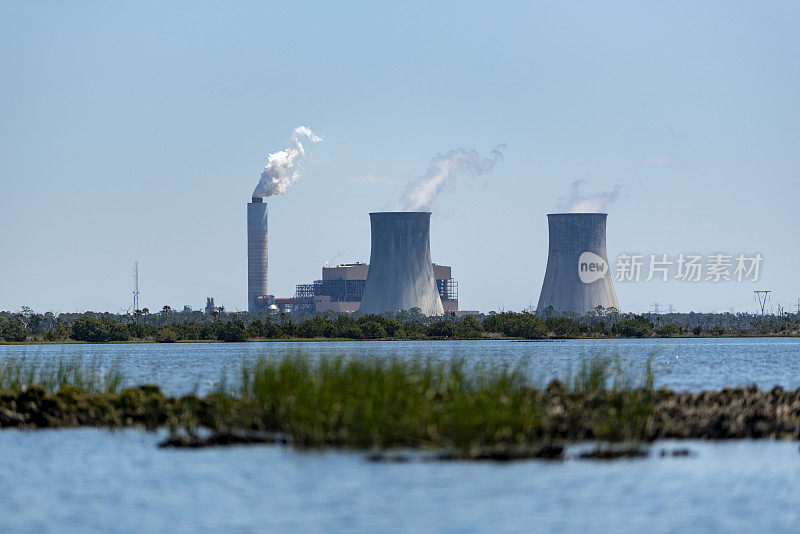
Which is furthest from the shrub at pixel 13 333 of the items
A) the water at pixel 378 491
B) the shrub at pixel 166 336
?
the water at pixel 378 491

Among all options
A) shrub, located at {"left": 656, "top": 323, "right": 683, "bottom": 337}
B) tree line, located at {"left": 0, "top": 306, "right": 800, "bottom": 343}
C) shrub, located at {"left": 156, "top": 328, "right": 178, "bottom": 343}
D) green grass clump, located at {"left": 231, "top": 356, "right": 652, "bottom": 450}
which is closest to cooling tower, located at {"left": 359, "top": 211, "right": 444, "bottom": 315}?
tree line, located at {"left": 0, "top": 306, "right": 800, "bottom": 343}

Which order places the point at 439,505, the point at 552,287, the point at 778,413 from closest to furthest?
the point at 439,505
the point at 778,413
the point at 552,287

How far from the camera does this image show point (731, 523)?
18.0 m

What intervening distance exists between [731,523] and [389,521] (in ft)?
15.5

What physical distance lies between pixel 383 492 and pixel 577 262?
416 ft

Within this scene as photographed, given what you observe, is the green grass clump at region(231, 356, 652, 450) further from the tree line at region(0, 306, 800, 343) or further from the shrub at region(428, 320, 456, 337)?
the shrub at region(428, 320, 456, 337)

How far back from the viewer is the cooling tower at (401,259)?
137125 millimetres

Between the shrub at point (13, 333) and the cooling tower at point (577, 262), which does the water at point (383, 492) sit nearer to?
the shrub at point (13, 333)

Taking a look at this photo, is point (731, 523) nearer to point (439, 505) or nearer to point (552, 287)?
point (439, 505)

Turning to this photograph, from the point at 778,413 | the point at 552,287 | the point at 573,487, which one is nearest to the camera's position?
the point at 573,487

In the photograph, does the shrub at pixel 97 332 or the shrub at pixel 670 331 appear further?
the shrub at pixel 670 331

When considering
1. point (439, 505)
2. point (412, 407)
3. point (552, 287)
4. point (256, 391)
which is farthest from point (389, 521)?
point (552, 287)

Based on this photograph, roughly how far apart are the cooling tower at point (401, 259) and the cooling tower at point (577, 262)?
15161 mm

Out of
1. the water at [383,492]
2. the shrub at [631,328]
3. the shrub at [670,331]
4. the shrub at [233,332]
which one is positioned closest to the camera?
the water at [383,492]
